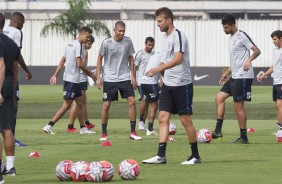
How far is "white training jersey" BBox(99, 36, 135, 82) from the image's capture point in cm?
2011

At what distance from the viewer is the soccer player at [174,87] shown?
14867 mm

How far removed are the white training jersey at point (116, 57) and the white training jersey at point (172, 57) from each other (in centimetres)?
487

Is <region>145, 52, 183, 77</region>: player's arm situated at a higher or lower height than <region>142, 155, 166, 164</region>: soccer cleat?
higher

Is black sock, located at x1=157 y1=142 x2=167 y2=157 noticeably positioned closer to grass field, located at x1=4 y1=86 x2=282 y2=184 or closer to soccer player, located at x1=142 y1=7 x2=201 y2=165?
soccer player, located at x1=142 y1=7 x2=201 y2=165

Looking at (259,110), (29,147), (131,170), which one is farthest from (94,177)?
(259,110)

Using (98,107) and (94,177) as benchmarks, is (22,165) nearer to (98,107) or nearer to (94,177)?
(94,177)

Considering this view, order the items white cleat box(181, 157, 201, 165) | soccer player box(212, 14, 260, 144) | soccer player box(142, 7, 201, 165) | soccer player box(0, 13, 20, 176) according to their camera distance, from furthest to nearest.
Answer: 1. soccer player box(212, 14, 260, 144)
2. soccer player box(142, 7, 201, 165)
3. white cleat box(181, 157, 201, 165)
4. soccer player box(0, 13, 20, 176)

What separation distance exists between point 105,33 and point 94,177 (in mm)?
54289

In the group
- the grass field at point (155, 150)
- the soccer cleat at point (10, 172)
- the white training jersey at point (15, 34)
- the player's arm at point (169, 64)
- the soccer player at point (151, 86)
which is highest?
the white training jersey at point (15, 34)

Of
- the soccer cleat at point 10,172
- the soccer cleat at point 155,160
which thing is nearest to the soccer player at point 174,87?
the soccer cleat at point 155,160

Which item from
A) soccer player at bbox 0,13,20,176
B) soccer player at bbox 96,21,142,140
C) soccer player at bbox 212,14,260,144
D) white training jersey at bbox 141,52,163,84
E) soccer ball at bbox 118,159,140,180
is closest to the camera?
soccer ball at bbox 118,159,140,180

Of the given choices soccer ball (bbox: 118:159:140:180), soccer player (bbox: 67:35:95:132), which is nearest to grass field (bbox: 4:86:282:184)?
soccer ball (bbox: 118:159:140:180)

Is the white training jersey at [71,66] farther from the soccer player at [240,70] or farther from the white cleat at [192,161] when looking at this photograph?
the white cleat at [192,161]

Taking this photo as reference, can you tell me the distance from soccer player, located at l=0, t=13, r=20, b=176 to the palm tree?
51.3 m
